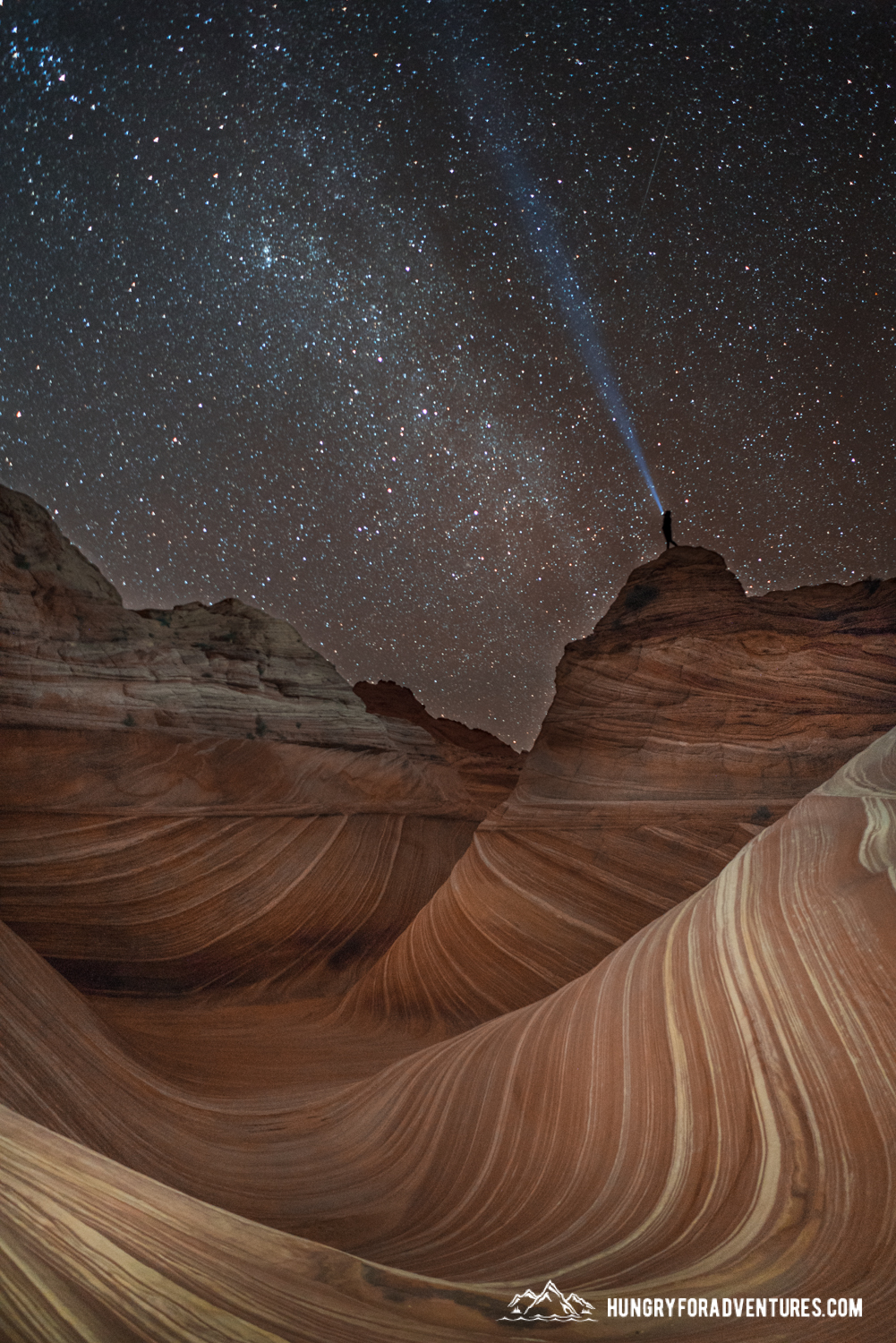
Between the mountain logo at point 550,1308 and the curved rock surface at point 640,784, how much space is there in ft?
16.7

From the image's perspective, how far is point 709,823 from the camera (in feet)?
24.7

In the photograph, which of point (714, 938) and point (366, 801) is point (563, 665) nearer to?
point (366, 801)

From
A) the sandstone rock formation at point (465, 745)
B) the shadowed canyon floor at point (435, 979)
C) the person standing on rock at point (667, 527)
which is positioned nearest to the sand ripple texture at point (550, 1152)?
the shadowed canyon floor at point (435, 979)

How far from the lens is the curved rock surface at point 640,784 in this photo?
720cm

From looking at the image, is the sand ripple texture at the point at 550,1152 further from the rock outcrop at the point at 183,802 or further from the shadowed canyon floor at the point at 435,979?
the rock outcrop at the point at 183,802

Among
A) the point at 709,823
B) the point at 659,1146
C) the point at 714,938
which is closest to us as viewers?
the point at 659,1146

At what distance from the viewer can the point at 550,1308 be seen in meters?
1.84

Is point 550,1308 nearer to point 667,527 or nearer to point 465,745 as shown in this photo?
point 667,527

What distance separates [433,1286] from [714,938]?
1.68 metres

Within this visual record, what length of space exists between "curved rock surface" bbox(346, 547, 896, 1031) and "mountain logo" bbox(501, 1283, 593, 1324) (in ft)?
16.7

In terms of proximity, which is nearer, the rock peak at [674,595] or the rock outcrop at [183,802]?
the rock outcrop at [183,802]

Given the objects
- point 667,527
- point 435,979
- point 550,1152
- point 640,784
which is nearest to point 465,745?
point 667,527

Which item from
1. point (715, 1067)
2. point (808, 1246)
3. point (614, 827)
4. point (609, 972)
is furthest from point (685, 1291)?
point (614, 827)

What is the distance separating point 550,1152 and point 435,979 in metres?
4.60
